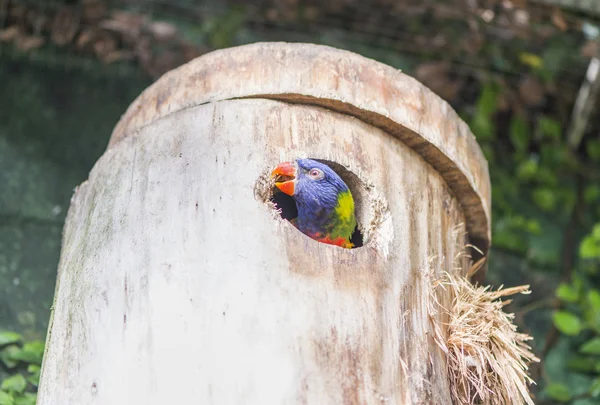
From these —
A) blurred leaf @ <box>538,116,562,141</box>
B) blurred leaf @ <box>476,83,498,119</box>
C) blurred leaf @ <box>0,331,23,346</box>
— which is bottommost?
blurred leaf @ <box>0,331,23,346</box>

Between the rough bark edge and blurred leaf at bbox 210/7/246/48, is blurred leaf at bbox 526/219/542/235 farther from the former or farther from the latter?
blurred leaf at bbox 210/7/246/48

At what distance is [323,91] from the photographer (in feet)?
9.69

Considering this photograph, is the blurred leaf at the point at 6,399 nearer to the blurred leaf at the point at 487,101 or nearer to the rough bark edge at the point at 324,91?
the rough bark edge at the point at 324,91

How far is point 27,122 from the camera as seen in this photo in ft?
15.6

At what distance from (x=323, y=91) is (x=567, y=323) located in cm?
245

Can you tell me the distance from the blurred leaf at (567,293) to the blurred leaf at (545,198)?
0.79m

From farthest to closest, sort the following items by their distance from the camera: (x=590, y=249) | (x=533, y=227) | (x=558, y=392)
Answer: (x=533, y=227) < (x=590, y=249) < (x=558, y=392)

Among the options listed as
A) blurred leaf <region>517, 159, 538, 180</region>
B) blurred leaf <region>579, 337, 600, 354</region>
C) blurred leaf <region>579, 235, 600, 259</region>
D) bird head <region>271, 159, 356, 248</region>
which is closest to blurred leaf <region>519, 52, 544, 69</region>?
blurred leaf <region>517, 159, 538, 180</region>

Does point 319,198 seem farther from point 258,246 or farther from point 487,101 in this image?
point 487,101

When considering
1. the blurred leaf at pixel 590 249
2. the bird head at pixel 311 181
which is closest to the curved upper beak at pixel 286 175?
the bird head at pixel 311 181

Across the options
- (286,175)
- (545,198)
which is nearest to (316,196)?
(286,175)

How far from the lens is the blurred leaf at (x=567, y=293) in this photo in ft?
15.1

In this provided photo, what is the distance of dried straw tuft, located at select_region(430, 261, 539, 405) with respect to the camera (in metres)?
2.75

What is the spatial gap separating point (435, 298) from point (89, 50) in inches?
128
